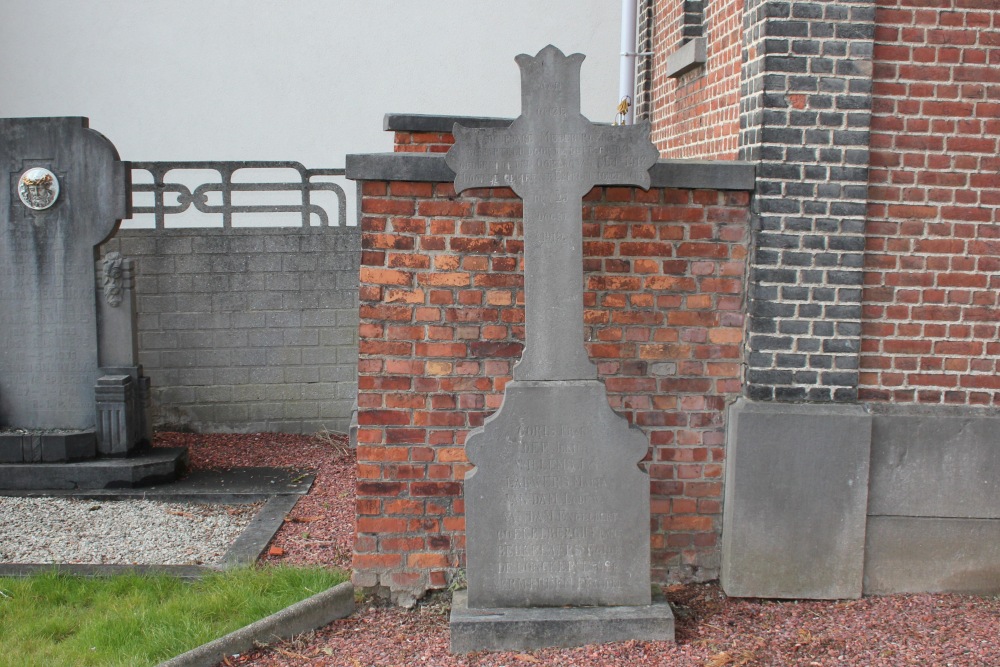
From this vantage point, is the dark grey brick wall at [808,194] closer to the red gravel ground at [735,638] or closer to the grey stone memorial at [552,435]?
the grey stone memorial at [552,435]

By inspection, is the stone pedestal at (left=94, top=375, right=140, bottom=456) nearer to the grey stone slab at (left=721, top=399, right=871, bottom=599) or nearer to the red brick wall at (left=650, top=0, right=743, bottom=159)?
the red brick wall at (left=650, top=0, right=743, bottom=159)

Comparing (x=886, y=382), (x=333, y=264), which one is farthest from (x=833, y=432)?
(x=333, y=264)

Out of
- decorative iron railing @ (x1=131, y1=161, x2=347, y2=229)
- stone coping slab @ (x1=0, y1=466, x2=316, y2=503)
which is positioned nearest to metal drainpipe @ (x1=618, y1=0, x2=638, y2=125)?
decorative iron railing @ (x1=131, y1=161, x2=347, y2=229)

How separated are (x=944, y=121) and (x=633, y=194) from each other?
57.2 inches

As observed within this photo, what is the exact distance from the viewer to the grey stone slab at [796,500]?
170 inches

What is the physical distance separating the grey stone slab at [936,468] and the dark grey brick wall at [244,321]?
4.78 metres

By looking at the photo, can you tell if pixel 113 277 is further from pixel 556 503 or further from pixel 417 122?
pixel 556 503

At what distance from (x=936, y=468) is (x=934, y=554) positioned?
0.41 meters

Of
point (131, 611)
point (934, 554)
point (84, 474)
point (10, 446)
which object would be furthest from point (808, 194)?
point (10, 446)

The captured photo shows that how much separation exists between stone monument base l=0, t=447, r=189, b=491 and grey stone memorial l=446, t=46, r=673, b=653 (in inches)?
141

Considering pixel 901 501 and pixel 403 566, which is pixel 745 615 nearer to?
pixel 901 501

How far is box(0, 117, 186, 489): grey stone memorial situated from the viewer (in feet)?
21.9

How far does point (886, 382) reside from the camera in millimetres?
4422

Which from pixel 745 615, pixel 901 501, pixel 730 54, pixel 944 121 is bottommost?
pixel 745 615
